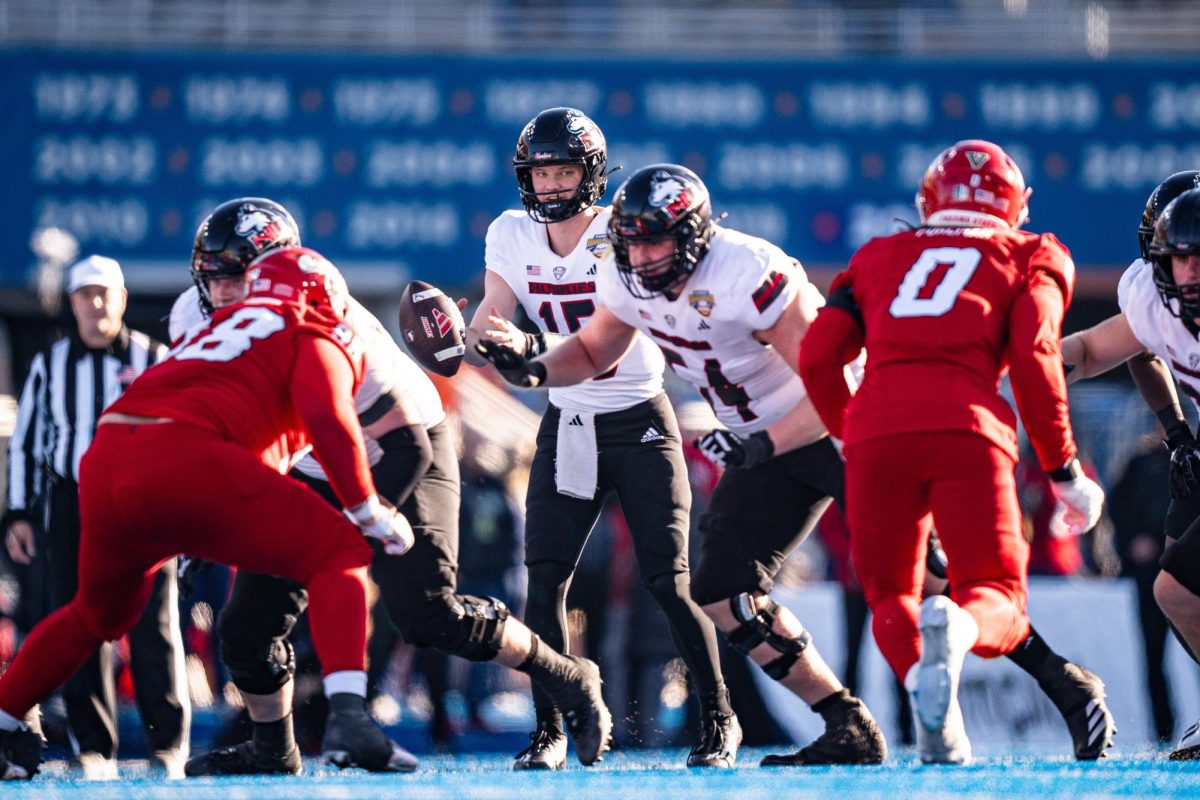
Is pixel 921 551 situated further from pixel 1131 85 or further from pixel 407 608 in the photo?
pixel 1131 85

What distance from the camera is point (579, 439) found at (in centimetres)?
532

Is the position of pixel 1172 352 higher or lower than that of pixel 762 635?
higher

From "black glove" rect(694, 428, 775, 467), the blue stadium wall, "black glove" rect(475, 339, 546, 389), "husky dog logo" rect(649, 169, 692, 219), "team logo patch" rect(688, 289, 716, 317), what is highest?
the blue stadium wall

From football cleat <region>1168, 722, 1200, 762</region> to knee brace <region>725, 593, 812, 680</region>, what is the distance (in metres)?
1.23

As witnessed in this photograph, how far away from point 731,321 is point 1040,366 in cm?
98

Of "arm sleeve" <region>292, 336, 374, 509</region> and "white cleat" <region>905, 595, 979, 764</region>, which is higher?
"arm sleeve" <region>292, 336, 374, 509</region>

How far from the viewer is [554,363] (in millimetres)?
4938

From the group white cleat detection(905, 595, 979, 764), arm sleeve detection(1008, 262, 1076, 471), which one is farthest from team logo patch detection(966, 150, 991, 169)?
white cleat detection(905, 595, 979, 764)

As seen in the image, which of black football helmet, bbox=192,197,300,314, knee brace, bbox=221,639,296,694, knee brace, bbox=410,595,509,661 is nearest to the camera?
knee brace, bbox=410,595,509,661

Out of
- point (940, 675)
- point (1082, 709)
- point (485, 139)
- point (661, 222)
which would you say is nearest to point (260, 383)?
point (661, 222)

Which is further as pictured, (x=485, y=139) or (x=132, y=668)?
(x=485, y=139)

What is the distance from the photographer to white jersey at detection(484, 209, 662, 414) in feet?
17.5

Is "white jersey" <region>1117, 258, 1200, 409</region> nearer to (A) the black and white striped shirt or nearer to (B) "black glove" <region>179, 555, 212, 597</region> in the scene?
(B) "black glove" <region>179, 555, 212, 597</region>

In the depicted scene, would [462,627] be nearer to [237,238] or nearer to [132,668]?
[237,238]
